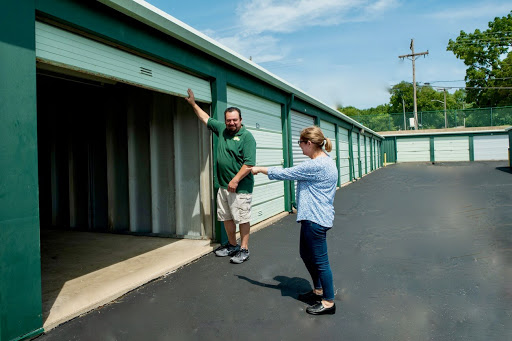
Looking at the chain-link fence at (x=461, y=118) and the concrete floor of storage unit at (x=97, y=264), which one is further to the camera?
the chain-link fence at (x=461, y=118)

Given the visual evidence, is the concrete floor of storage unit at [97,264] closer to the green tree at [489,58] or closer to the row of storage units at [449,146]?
the row of storage units at [449,146]

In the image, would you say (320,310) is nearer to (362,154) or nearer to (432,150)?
(362,154)

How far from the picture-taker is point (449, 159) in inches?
1212

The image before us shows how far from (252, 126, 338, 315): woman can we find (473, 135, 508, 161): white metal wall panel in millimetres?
32341

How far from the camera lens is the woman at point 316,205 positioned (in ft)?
9.37

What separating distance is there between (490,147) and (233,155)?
32260 millimetres

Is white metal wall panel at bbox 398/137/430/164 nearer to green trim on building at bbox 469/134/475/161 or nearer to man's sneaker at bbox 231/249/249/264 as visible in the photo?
green trim on building at bbox 469/134/475/161

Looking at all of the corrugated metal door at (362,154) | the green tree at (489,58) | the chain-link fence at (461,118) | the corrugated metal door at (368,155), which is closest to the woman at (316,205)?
the corrugated metal door at (362,154)

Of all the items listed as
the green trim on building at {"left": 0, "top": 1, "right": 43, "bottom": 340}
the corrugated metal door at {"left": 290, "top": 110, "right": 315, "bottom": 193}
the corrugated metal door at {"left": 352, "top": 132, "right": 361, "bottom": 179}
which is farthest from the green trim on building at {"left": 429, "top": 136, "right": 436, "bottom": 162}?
the green trim on building at {"left": 0, "top": 1, "right": 43, "bottom": 340}

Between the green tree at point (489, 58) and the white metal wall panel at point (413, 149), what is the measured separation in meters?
15.2

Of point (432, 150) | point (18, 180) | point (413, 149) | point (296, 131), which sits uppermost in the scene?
point (413, 149)

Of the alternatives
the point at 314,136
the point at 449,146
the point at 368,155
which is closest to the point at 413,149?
the point at 449,146

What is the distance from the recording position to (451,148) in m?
30.8

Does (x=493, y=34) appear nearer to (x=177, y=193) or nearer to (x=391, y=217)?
(x=391, y=217)
